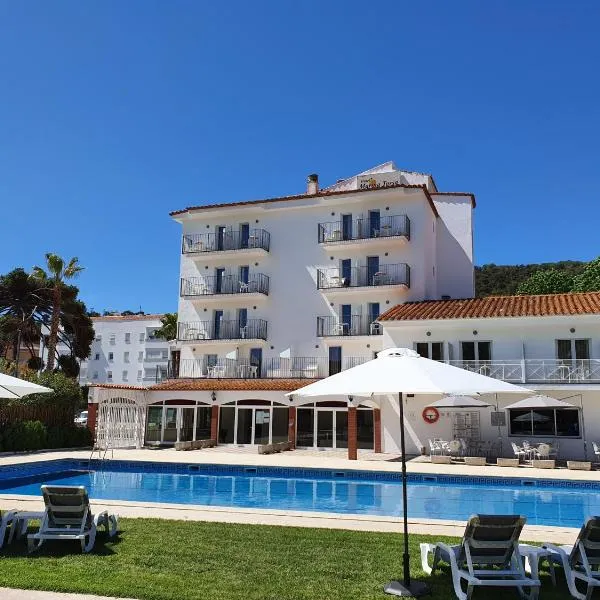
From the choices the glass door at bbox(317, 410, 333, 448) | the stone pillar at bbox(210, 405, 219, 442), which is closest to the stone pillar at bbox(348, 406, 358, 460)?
the glass door at bbox(317, 410, 333, 448)

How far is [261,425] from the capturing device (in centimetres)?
2906

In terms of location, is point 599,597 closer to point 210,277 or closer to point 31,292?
point 210,277

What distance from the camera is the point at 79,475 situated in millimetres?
20078

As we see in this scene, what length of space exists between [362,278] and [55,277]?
1763 cm

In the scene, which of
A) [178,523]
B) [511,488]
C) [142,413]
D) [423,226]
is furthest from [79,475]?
[423,226]

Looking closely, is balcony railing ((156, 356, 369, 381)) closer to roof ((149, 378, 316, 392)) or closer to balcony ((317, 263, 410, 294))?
roof ((149, 378, 316, 392))

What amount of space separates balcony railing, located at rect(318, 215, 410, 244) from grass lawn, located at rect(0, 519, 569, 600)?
23.1 meters

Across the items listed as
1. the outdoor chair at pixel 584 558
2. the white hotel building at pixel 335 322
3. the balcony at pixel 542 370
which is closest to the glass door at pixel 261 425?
the white hotel building at pixel 335 322

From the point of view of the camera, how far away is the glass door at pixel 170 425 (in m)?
30.5

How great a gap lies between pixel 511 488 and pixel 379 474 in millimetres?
4006

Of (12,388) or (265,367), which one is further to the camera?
(265,367)

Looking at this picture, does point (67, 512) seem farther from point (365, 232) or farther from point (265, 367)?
point (365, 232)

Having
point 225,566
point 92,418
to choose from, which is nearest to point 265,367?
point 92,418

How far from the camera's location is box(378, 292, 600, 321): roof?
2403 centimetres
